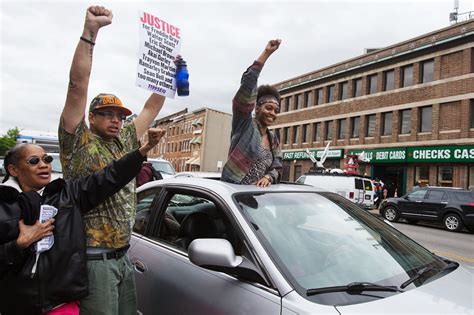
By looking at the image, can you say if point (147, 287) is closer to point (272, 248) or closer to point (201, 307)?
point (201, 307)

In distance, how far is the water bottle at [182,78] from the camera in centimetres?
294

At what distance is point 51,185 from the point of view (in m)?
1.92

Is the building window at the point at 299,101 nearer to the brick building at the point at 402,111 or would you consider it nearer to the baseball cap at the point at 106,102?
the brick building at the point at 402,111

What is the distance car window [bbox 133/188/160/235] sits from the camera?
2959 mm

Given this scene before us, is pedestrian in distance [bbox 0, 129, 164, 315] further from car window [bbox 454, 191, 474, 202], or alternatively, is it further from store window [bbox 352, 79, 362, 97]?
store window [bbox 352, 79, 362, 97]

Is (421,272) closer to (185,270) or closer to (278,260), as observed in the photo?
(278,260)

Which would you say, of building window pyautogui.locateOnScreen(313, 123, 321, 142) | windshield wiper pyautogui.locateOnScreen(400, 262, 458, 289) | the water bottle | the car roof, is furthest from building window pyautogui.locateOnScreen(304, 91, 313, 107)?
windshield wiper pyautogui.locateOnScreen(400, 262, 458, 289)

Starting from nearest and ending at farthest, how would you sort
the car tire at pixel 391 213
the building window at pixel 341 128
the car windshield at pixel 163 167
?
the car windshield at pixel 163 167, the car tire at pixel 391 213, the building window at pixel 341 128

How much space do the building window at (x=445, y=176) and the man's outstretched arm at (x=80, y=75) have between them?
77.6ft

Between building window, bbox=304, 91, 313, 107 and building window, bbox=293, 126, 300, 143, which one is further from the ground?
building window, bbox=304, 91, 313, 107

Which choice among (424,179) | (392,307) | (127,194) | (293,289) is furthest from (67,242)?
(424,179)

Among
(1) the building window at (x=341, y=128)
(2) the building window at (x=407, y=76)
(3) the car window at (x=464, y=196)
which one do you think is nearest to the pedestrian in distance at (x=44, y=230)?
(3) the car window at (x=464, y=196)

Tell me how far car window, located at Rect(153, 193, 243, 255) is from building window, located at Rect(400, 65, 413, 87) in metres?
25.8

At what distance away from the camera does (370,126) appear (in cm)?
2761
